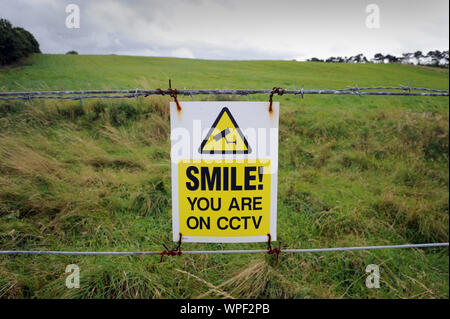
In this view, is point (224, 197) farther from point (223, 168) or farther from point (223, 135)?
point (223, 135)

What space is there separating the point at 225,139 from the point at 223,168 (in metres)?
0.18

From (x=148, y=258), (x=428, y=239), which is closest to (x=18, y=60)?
(x=148, y=258)

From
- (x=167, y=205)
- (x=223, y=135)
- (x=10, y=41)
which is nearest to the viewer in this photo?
→ (x=223, y=135)

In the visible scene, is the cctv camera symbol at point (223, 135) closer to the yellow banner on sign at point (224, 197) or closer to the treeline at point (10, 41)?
the yellow banner on sign at point (224, 197)

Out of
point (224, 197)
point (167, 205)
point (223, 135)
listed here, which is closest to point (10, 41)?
point (167, 205)

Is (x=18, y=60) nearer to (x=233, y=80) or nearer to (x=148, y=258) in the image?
(x=148, y=258)

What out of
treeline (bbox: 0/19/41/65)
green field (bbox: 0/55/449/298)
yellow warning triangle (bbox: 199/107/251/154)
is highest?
treeline (bbox: 0/19/41/65)

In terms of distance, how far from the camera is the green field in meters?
2.02

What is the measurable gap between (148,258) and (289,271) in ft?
4.44

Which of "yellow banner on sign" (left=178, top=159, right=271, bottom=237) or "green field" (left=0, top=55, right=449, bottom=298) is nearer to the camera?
"yellow banner on sign" (left=178, top=159, right=271, bottom=237)

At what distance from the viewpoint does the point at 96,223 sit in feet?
8.52

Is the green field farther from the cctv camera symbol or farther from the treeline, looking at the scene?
the cctv camera symbol

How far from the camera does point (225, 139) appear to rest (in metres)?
1.38

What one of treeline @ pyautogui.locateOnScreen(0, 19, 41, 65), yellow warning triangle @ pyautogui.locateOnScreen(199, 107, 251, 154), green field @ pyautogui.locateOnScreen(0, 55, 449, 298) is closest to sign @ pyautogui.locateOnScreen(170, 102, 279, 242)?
yellow warning triangle @ pyautogui.locateOnScreen(199, 107, 251, 154)
